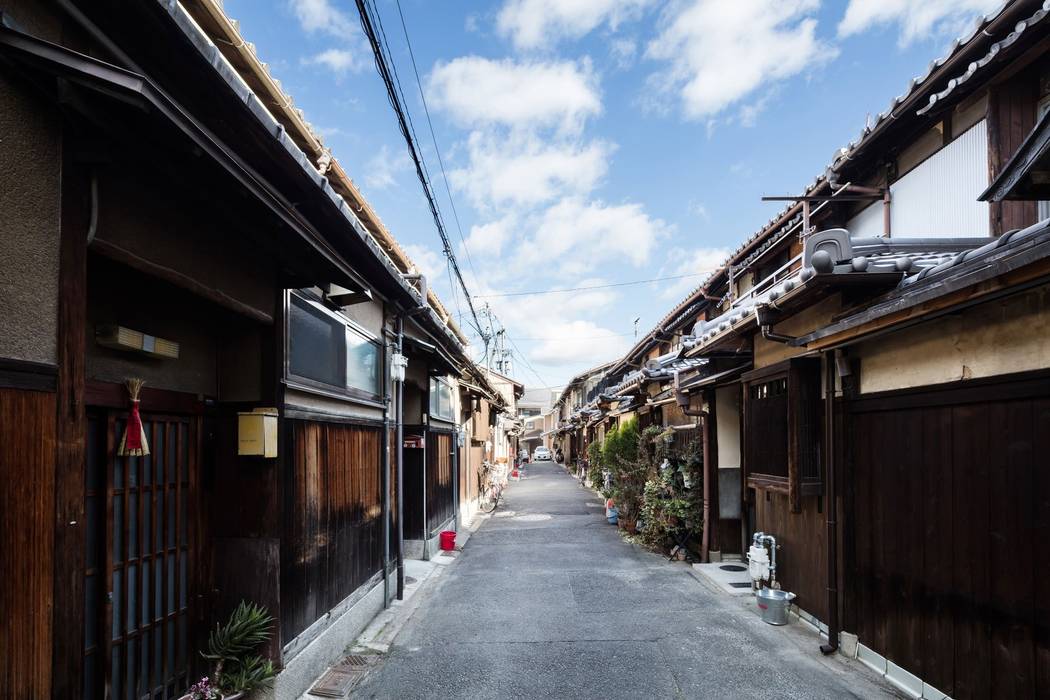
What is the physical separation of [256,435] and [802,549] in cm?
689

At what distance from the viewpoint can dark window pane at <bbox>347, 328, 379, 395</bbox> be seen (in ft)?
26.1

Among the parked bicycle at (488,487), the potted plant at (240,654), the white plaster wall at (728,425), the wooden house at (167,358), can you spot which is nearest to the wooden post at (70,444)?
the wooden house at (167,358)

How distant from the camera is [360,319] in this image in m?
8.47

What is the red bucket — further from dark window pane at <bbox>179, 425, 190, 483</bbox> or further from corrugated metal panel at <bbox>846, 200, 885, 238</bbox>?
corrugated metal panel at <bbox>846, 200, 885, 238</bbox>

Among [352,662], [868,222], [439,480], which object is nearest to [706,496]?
[868,222]

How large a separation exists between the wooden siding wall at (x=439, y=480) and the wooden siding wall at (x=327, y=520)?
4273 millimetres

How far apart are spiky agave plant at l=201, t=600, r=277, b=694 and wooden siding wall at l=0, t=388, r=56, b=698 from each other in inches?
88.1

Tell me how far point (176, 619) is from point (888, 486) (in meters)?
6.73

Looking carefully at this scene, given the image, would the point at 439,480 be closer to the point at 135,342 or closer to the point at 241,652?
the point at 241,652

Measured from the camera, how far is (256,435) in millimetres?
5410

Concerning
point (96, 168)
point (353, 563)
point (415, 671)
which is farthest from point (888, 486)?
point (96, 168)

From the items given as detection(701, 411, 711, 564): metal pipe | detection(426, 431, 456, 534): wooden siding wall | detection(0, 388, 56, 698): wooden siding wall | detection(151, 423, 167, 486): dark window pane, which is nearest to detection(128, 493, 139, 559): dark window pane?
detection(151, 423, 167, 486): dark window pane

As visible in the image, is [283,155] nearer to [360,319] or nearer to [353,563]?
[360,319]

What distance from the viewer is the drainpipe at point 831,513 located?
22.5 ft
